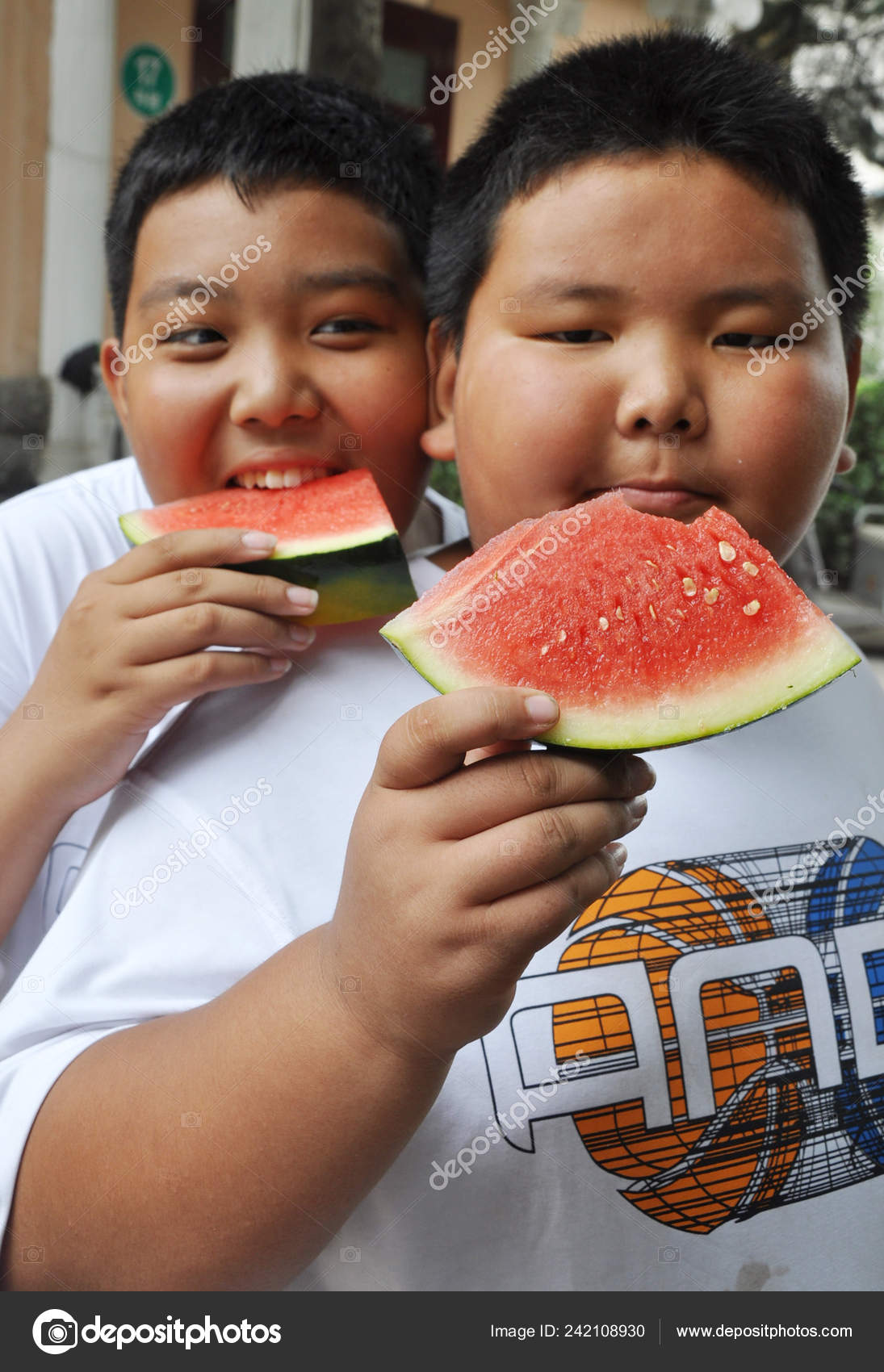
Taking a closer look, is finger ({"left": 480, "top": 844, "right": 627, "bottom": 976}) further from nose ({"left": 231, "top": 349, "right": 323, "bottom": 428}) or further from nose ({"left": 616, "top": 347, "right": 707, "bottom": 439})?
nose ({"left": 231, "top": 349, "right": 323, "bottom": 428})

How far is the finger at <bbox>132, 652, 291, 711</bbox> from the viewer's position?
4.73 feet

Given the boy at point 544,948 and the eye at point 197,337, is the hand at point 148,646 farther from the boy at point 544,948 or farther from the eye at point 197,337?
the eye at point 197,337

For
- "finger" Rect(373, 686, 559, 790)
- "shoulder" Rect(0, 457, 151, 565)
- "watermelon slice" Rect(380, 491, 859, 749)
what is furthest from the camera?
"shoulder" Rect(0, 457, 151, 565)

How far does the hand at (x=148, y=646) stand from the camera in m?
1.47

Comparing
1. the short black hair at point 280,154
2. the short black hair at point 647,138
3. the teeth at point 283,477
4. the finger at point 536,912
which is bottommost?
the finger at point 536,912

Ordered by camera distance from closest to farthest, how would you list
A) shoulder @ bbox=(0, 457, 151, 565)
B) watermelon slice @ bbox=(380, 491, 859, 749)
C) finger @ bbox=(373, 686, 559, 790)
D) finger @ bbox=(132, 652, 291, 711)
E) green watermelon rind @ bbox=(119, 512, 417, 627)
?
finger @ bbox=(373, 686, 559, 790) → watermelon slice @ bbox=(380, 491, 859, 749) → finger @ bbox=(132, 652, 291, 711) → green watermelon rind @ bbox=(119, 512, 417, 627) → shoulder @ bbox=(0, 457, 151, 565)

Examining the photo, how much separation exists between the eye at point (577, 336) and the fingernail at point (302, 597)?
0.45 m

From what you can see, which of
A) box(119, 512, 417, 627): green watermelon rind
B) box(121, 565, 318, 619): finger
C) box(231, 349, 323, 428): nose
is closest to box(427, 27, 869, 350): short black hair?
box(231, 349, 323, 428): nose

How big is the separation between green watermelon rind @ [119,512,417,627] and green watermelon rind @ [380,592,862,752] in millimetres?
449

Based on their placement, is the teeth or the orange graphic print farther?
the teeth

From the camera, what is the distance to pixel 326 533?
5.28 ft

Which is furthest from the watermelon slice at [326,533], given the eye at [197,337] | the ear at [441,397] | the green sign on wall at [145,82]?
the green sign on wall at [145,82]

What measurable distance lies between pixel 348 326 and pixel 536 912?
1005 millimetres
